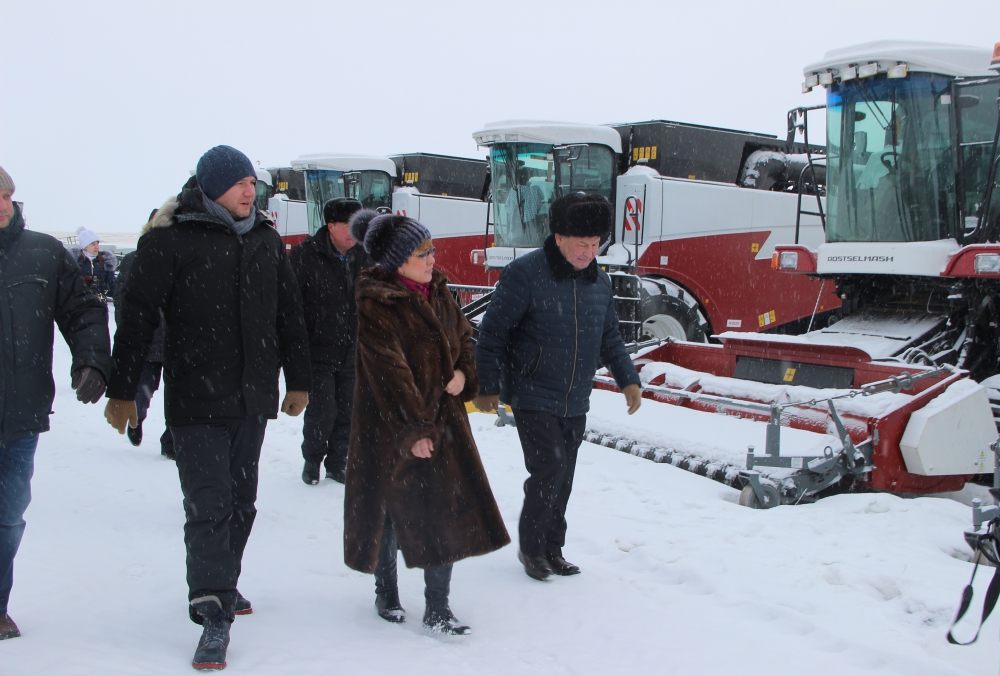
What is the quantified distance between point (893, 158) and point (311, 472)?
222 inches

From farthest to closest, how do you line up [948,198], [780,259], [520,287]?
[780,259] → [948,198] → [520,287]

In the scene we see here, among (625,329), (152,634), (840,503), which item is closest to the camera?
(152,634)

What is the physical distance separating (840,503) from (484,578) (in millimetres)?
2301

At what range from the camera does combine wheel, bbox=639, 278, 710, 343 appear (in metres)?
9.73

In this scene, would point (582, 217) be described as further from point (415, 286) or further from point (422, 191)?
point (422, 191)

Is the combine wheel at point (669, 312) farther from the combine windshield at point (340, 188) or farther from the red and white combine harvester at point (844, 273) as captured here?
the combine windshield at point (340, 188)

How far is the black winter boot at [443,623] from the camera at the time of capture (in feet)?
10.3

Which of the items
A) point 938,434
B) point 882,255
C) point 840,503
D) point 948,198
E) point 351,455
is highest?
point 948,198

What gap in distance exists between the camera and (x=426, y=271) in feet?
10.2

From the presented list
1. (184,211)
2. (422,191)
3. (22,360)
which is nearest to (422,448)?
(184,211)

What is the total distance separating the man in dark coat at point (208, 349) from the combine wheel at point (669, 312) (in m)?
6.90

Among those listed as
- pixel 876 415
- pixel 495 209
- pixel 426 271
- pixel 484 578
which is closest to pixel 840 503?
pixel 876 415

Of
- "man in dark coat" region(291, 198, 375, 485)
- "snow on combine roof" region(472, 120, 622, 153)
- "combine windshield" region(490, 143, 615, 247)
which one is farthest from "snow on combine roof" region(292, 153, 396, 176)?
"man in dark coat" region(291, 198, 375, 485)

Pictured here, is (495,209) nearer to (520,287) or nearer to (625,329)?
(625,329)
